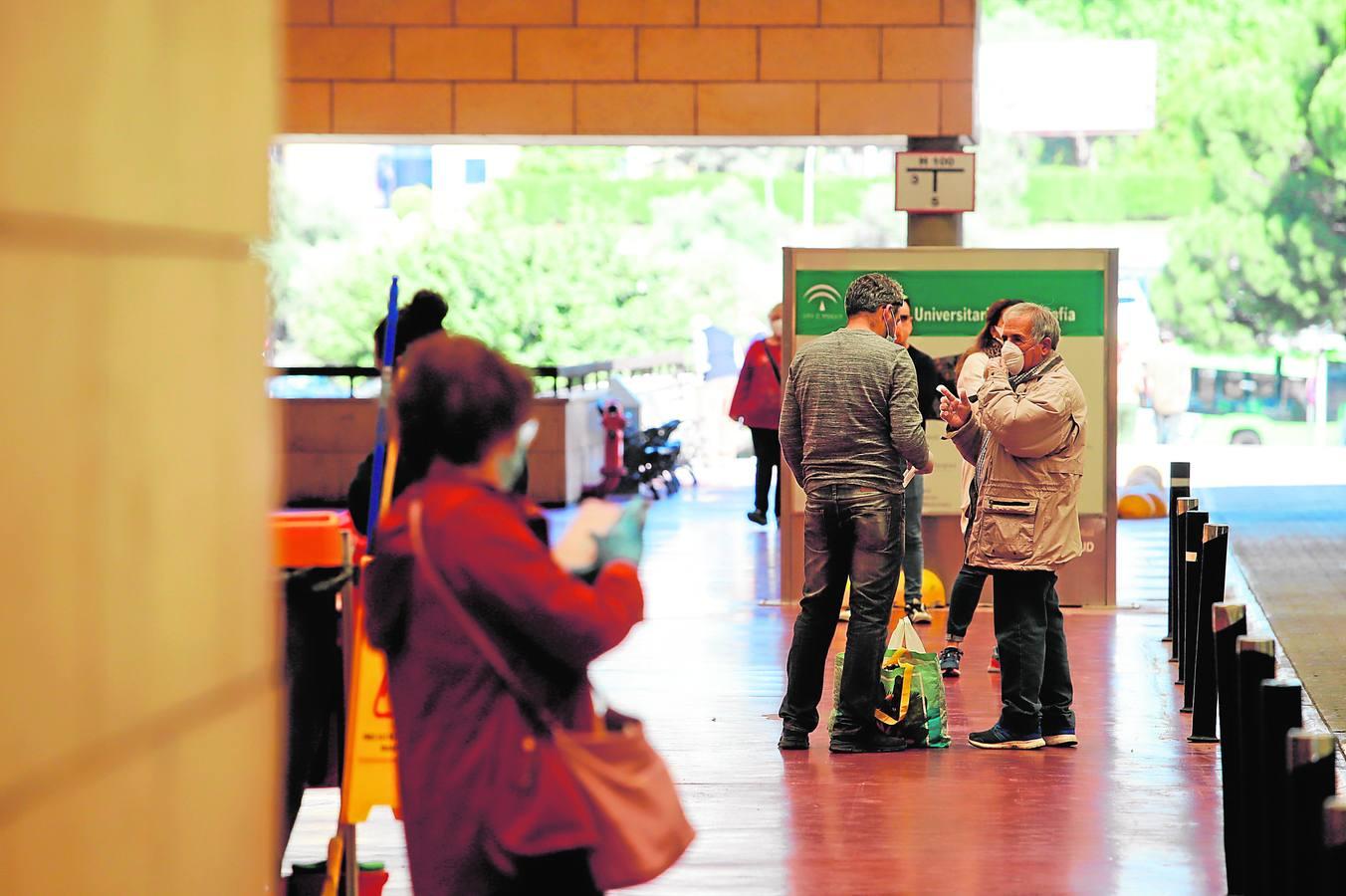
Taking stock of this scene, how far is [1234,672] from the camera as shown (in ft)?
16.9

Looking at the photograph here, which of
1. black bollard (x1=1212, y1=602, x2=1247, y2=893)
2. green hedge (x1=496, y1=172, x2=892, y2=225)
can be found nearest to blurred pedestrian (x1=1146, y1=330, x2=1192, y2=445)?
green hedge (x1=496, y1=172, x2=892, y2=225)

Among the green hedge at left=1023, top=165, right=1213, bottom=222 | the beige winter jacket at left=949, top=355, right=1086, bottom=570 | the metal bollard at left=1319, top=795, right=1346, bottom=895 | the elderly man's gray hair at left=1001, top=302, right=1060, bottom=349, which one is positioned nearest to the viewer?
the metal bollard at left=1319, top=795, right=1346, bottom=895

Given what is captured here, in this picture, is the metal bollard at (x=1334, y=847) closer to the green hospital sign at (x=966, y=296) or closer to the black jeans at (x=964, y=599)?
the black jeans at (x=964, y=599)

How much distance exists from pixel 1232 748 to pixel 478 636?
9.86 feet

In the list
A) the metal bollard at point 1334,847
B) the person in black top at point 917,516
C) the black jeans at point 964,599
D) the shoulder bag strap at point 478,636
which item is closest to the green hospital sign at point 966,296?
the person in black top at point 917,516

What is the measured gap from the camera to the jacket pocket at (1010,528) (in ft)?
22.0

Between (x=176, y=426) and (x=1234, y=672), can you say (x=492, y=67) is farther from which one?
(x=176, y=426)

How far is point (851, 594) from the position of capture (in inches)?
264

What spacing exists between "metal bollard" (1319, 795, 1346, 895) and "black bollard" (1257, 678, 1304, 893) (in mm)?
551

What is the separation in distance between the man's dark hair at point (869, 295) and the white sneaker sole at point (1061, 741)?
6.26 ft

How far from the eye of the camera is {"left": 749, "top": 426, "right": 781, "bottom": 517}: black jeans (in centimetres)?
1464

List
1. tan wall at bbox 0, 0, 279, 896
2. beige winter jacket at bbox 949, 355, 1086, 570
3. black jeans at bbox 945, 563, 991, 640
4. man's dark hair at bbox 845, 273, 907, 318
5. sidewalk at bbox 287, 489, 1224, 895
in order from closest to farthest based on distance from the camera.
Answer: tan wall at bbox 0, 0, 279, 896 < sidewalk at bbox 287, 489, 1224, 895 < beige winter jacket at bbox 949, 355, 1086, 570 < man's dark hair at bbox 845, 273, 907, 318 < black jeans at bbox 945, 563, 991, 640

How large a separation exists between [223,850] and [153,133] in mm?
1028

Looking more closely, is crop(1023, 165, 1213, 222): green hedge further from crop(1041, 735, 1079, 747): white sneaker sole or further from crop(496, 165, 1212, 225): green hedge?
crop(1041, 735, 1079, 747): white sneaker sole
